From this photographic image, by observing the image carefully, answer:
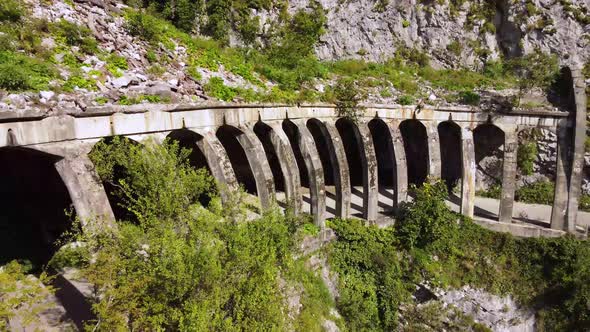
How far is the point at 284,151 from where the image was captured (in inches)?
Result: 543

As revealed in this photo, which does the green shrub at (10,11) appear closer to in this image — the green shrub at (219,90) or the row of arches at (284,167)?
the row of arches at (284,167)

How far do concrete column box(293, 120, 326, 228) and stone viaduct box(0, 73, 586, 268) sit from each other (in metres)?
0.04

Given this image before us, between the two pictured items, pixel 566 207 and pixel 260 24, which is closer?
pixel 566 207

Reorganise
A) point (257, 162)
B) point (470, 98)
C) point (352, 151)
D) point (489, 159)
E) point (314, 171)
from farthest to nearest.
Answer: point (352, 151) < point (489, 159) < point (470, 98) < point (314, 171) < point (257, 162)

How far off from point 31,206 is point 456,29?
87.6ft

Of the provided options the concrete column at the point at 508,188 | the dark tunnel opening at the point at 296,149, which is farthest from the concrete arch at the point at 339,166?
the concrete column at the point at 508,188

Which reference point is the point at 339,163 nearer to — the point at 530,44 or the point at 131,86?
the point at 131,86

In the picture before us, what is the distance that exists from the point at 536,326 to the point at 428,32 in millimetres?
19806

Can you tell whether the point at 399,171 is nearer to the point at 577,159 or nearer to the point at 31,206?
the point at 577,159

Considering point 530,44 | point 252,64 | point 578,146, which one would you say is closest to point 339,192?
point 252,64

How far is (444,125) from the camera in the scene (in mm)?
21500

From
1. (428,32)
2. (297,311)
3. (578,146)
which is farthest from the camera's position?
(428,32)

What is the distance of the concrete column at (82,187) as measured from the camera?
8.10 metres

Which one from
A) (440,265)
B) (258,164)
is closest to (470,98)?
(440,265)
